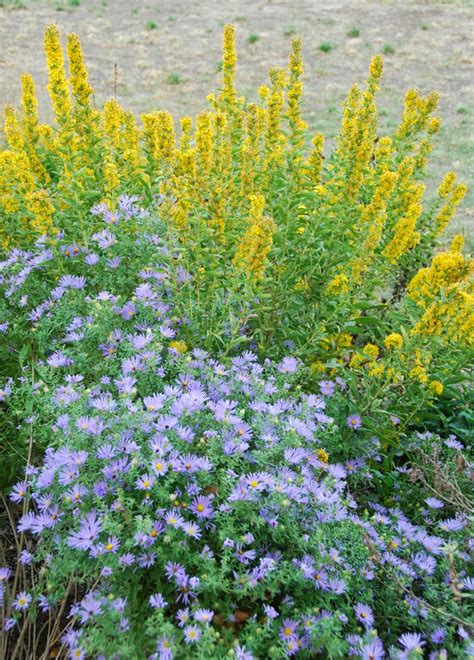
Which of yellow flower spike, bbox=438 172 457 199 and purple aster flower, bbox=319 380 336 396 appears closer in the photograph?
purple aster flower, bbox=319 380 336 396

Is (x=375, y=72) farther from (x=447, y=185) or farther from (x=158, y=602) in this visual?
(x=158, y=602)

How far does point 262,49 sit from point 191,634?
13363 millimetres

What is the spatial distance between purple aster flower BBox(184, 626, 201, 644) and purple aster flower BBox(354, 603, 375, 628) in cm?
51

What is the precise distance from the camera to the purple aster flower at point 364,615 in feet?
5.14

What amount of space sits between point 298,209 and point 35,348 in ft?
4.57

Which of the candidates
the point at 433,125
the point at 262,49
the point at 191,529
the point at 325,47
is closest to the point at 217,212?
the point at 191,529

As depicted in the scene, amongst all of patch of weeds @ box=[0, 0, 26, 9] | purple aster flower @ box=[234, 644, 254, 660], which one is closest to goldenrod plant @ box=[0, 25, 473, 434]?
purple aster flower @ box=[234, 644, 254, 660]

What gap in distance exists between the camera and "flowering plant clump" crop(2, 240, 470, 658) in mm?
1430

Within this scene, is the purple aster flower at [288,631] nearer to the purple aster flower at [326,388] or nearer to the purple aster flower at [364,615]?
the purple aster flower at [364,615]

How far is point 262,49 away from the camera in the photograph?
41.4 feet

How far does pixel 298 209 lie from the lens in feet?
8.86

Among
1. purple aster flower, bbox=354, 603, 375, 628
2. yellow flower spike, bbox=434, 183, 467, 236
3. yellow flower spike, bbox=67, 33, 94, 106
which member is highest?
yellow flower spike, bbox=67, 33, 94, 106

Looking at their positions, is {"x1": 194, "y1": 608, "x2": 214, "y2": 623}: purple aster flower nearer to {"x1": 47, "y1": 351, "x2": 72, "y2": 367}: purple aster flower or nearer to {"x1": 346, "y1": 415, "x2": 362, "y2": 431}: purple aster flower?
{"x1": 47, "y1": 351, "x2": 72, "y2": 367}: purple aster flower

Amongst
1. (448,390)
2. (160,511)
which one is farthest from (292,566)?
(448,390)
